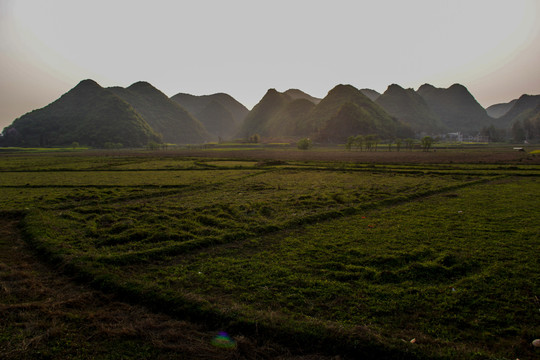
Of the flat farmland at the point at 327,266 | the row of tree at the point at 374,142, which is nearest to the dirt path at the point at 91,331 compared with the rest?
the flat farmland at the point at 327,266

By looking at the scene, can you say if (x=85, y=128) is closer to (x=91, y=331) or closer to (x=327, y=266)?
(x=91, y=331)

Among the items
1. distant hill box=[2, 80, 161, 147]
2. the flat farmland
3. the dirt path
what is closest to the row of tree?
the flat farmland

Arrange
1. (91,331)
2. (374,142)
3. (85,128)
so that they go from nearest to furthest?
(91,331) → (374,142) → (85,128)

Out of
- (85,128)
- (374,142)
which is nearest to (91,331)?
(374,142)

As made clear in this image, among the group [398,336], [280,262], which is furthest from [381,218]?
[398,336]

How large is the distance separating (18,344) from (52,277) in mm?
3718

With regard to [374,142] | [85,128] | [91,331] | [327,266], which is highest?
[85,128]

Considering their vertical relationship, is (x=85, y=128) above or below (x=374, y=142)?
above

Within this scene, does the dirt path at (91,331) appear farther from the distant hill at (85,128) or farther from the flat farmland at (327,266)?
the distant hill at (85,128)

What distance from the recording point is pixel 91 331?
6.42 metres

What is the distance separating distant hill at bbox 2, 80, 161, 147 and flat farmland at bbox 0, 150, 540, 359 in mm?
168719

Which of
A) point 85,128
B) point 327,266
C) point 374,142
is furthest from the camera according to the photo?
point 85,128

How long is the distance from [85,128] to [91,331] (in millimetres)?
199865

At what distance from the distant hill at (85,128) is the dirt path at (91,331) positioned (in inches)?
6927
